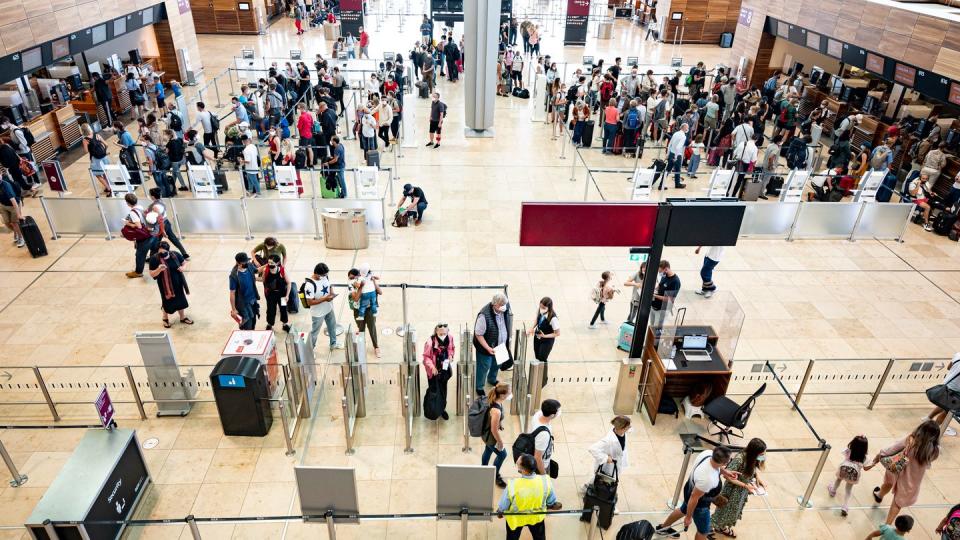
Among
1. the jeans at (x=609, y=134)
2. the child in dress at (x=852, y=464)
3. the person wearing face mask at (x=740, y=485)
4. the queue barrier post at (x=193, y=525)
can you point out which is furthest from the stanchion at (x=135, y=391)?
the jeans at (x=609, y=134)

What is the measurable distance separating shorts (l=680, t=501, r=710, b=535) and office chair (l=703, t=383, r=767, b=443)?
1.75m

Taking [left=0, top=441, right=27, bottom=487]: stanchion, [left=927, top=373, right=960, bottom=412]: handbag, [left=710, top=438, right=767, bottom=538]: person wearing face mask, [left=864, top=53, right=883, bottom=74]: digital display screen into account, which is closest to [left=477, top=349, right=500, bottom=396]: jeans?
[left=710, top=438, right=767, bottom=538]: person wearing face mask

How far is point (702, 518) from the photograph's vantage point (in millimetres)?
6129

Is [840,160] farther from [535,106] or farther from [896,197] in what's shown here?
[535,106]

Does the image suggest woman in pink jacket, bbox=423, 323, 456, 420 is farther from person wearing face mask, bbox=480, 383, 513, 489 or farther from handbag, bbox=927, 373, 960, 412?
handbag, bbox=927, 373, 960, 412

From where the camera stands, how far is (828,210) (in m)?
13.1

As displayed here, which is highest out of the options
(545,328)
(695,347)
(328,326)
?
(545,328)

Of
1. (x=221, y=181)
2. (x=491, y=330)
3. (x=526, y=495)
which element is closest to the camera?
(x=526, y=495)

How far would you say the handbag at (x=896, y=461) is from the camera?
6586 millimetres

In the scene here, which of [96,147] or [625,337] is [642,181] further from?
[96,147]

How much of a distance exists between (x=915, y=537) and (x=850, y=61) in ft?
52.1

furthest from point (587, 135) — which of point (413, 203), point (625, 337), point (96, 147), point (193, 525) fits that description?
point (193, 525)

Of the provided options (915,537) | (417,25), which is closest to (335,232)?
(915,537)

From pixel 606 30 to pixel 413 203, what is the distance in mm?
25489
